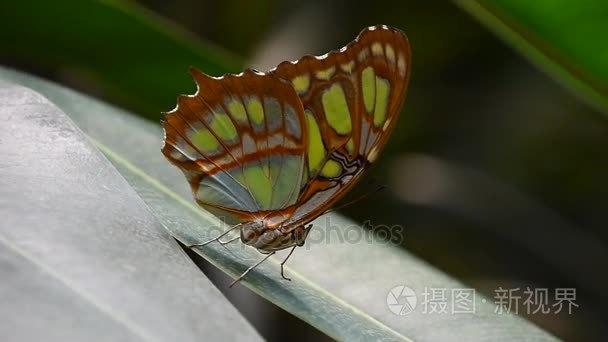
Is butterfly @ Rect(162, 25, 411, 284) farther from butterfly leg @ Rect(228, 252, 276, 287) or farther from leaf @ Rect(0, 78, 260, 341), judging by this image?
leaf @ Rect(0, 78, 260, 341)

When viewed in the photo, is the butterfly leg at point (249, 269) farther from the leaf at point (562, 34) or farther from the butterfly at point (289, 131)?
the leaf at point (562, 34)

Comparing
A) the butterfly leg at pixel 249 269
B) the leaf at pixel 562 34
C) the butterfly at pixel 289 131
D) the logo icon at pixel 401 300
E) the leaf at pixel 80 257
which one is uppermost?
the leaf at pixel 562 34

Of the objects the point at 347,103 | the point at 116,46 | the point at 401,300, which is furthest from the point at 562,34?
the point at 116,46

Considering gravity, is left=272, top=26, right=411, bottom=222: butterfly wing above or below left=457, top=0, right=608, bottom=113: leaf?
below

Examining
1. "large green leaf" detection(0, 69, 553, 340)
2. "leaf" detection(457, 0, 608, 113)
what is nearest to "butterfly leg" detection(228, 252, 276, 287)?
"large green leaf" detection(0, 69, 553, 340)

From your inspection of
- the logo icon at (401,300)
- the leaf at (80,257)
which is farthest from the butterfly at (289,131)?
the leaf at (80,257)

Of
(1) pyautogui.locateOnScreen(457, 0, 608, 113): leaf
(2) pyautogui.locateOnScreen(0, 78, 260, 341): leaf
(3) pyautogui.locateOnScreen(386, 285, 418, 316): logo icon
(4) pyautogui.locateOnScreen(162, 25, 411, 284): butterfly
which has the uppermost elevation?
(1) pyautogui.locateOnScreen(457, 0, 608, 113): leaf
